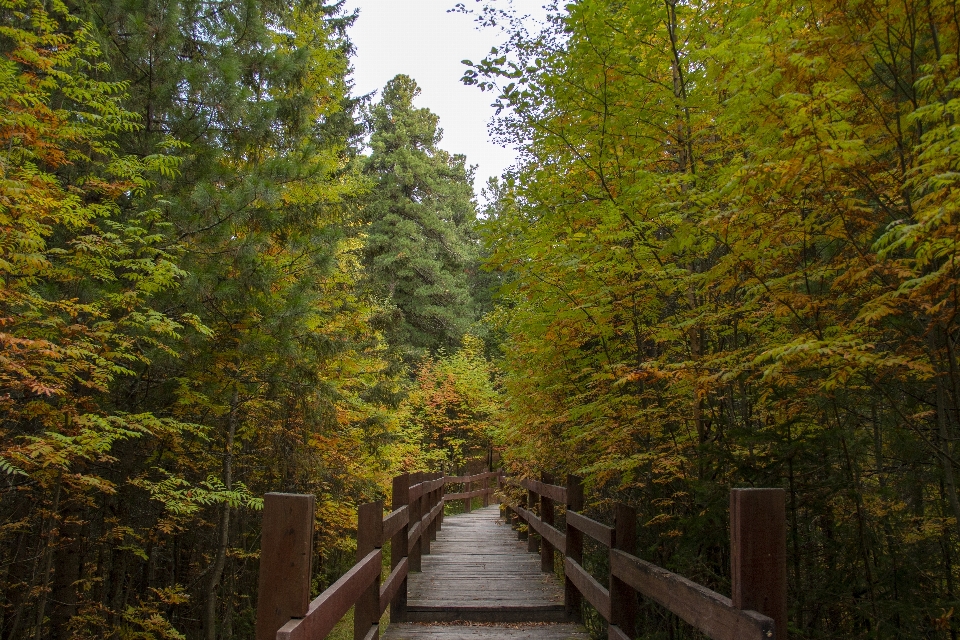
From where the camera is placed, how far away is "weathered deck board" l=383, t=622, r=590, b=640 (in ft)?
15.2

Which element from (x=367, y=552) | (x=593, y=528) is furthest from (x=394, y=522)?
(x=593, y=528)

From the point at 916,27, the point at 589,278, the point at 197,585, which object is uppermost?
the point at 916,27

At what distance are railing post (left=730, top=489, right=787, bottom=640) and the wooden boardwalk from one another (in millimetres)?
2939

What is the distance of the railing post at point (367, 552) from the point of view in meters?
3.74

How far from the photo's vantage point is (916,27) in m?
3.20

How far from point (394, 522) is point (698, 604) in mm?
2908

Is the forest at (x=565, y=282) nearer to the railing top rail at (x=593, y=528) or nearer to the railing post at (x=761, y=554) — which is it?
the railing top rail at (x=593, y=528)

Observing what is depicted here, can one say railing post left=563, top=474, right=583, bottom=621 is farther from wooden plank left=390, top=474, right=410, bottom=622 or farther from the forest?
wooden plank left=390, top=474, right=410, bottom=622

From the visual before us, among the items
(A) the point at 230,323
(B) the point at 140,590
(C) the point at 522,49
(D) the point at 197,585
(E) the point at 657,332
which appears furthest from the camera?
(D) the point at 197,585

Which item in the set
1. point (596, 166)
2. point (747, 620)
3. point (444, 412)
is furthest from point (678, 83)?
point (444, 412)

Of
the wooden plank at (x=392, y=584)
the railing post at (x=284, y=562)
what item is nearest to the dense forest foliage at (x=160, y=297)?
the wooden plank at (x=392, y=584)

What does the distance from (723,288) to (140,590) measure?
37.7 ft

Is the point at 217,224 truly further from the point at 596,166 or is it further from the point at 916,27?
the point at 916,27

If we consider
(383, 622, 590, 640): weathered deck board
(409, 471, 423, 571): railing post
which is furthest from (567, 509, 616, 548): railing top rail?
(409, 471, 423, 571): railing post
